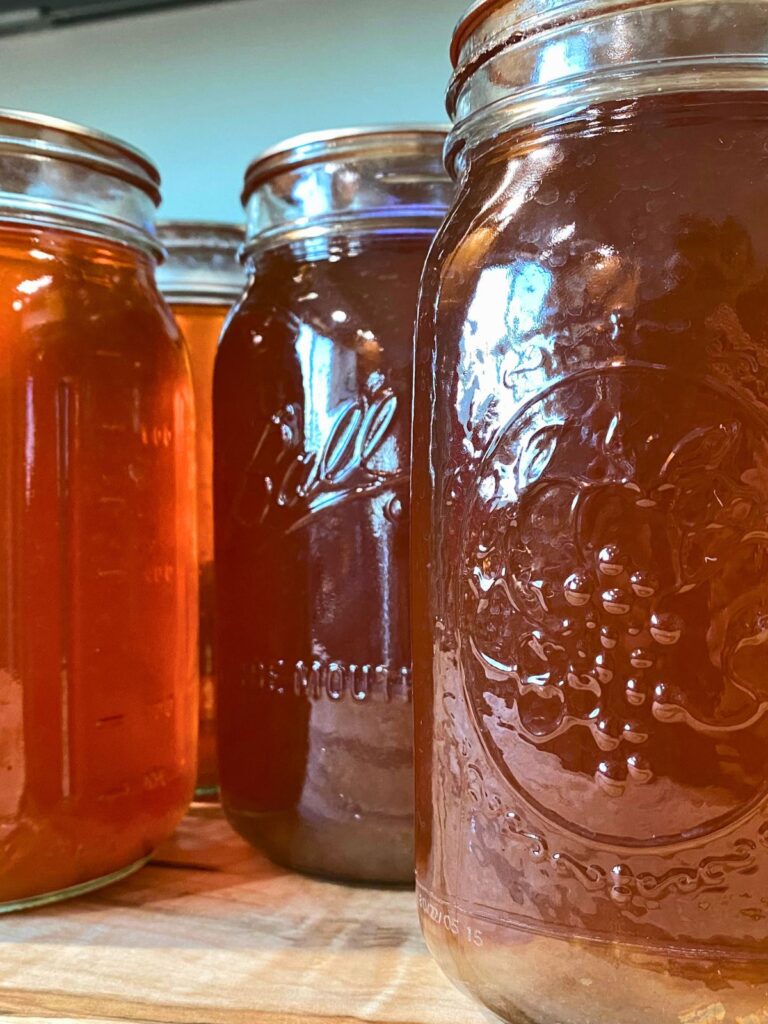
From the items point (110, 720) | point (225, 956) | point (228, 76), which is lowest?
point (225, 956)

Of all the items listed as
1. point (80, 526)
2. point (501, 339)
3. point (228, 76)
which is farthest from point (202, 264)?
point (501, 339)

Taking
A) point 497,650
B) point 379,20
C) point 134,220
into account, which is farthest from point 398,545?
point 379,20

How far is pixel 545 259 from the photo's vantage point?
46 centimetres

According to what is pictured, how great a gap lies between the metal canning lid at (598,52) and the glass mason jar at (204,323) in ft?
1.43

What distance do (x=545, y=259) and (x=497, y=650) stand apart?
0.59 ft

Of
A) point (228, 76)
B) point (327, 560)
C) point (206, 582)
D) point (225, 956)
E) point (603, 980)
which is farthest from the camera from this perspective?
point (228, 76)

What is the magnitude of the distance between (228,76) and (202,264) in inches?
10.1

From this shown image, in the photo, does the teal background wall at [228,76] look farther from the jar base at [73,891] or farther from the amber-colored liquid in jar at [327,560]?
the jar base at [73,891]

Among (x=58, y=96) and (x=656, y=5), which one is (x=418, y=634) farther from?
(x=58, y=96)

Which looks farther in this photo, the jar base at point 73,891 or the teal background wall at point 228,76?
the teal background wall at point 228,76

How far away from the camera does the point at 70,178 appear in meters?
0.64

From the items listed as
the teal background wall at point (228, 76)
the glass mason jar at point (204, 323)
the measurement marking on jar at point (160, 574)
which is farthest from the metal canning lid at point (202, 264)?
the measurement marking on jar at point (160, 574)

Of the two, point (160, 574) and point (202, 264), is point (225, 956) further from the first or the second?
point (202, 264)

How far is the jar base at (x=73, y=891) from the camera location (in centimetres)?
61
